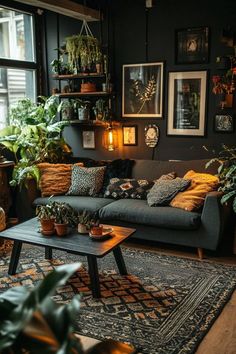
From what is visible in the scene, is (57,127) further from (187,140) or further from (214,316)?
(214,316)

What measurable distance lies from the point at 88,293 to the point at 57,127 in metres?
2.46

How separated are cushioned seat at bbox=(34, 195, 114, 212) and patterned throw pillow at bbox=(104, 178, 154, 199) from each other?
0.35ft

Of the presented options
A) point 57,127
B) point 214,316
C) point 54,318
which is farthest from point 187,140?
point 54,318

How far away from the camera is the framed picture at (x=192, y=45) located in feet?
14.4

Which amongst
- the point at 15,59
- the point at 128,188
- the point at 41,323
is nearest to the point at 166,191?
the point at 128,188

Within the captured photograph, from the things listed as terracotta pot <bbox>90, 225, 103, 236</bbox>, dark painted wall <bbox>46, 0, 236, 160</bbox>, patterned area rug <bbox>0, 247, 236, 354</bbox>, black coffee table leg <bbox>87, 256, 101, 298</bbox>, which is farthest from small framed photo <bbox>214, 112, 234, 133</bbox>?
black coffee table leg <bbox>87, 256, 101, 298</bbox>

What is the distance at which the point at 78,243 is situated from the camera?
9.86ft

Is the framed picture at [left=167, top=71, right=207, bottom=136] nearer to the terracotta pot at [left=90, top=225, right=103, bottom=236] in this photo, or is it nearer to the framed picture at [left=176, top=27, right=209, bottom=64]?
the framed picture at [left=176, top=27, right=209, bottom=64]

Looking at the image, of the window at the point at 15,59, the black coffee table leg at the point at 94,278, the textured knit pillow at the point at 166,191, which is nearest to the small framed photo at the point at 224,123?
the textured knit pillow at the point at 166,191

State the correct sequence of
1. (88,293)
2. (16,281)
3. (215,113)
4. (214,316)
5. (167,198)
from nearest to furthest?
(214,316)
(88,293)
(16,281)
(167,198)
(215,113)

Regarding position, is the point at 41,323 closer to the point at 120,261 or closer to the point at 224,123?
the point at 120,261

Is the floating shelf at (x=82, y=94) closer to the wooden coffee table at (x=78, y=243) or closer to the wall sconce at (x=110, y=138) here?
the wall sconce at (x=110, y=138)

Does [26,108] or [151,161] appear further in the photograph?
[26,108]

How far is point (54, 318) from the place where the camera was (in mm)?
808
